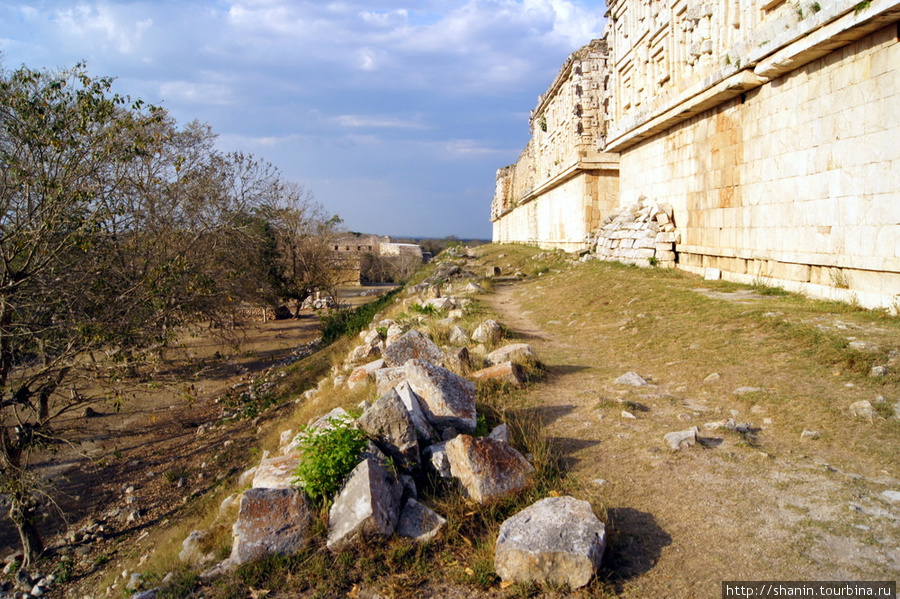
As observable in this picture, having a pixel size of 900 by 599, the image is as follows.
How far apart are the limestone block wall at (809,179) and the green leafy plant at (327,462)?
17.1ft

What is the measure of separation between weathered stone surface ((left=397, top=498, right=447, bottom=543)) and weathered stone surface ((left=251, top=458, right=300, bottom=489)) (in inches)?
26.3

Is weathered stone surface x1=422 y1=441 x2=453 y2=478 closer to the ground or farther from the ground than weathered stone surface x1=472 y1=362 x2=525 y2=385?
closer to the ground

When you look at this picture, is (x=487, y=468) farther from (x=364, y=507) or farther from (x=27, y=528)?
(x=27, y=528)

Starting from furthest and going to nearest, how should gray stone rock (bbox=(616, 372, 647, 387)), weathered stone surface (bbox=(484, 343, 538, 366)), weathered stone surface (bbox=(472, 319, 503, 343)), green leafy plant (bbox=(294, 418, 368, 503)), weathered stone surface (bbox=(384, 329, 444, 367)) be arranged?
weathered stone surface (bbox=(472, 319, 503, 343)), weathered stone surface (bbox=(384, 329, 444, 367)), weathered stone surface (bbox=(484, 343, 538, 366)), gray stone rock (bbox=(616, 372, 647, 387)), green leafy plant (bbox=(294, 418, 368, 503))

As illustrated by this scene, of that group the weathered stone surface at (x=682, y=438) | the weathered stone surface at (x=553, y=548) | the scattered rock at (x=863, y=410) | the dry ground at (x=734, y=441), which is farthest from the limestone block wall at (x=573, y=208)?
the weathered stone surface at (x=553, y=548)

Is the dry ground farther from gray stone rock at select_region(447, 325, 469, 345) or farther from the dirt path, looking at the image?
gray stone rock at select_region(447, 325, 469, 345)

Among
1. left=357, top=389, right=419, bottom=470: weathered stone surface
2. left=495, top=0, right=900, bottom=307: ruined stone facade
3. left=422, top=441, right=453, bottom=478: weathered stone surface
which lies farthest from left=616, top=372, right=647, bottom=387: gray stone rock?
left=495, top=0, right=900, bottom=307: ruined stone facade

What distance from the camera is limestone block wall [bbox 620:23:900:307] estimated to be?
5512mm

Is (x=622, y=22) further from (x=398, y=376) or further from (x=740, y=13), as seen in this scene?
(x=398, y=376)

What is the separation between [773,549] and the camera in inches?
97.0

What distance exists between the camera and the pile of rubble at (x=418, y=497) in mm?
2473

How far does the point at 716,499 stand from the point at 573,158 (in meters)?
14.1

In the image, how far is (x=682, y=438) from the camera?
11.5 ft

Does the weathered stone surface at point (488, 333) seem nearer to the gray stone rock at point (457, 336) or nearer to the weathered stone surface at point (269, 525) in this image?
the gray stone rock at point (457, 336)
